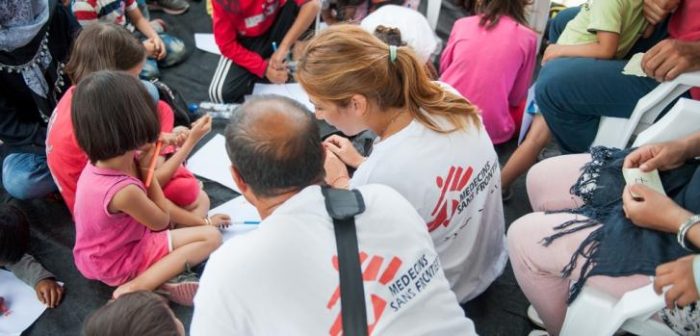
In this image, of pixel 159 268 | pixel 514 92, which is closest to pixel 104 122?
pixel 159 268

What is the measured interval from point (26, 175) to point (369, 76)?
1386 mm

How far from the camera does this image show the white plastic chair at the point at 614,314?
43.4 inches

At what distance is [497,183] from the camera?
4.61 ft

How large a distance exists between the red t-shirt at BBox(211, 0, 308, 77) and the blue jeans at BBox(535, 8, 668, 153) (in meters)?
1.22

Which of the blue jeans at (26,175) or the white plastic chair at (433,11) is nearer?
the blue jeans at (26,175)

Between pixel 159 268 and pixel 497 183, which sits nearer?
pixel 497 183

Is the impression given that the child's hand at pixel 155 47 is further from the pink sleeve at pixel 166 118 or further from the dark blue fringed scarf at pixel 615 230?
the dark blue fringed scarf at pixel 615 230

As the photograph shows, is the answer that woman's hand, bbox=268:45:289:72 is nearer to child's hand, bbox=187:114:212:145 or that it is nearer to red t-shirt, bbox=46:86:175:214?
child's hand, bbox=187:114:212:145

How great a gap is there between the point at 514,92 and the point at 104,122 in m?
1.55

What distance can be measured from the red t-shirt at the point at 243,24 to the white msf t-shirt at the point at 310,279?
5.03ft

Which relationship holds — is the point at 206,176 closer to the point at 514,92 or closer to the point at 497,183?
the point at 497,183

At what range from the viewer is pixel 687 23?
162 cm

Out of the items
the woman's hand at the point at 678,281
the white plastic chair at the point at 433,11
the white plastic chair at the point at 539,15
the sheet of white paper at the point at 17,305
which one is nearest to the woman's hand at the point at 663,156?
the woman's hand at the point at 678,281

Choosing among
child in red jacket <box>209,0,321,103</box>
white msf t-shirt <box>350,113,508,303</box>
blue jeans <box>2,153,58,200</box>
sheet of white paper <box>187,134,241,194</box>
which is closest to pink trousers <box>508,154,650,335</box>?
white msf t-shirt <box>350,113,508,303</box>
